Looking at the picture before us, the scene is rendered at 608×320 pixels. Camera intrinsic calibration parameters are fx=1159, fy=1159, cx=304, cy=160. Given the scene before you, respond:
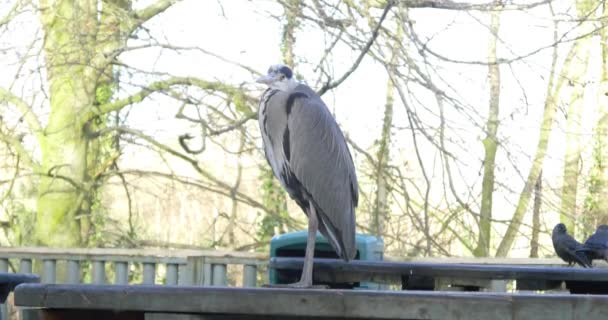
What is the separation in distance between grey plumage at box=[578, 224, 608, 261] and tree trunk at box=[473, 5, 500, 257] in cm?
369

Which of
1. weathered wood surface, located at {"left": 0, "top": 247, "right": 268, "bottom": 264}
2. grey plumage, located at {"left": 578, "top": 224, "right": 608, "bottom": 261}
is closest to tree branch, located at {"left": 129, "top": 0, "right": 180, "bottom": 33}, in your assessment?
weathered wood surface, located at {"left": 0, "top": 247, "right": 268, "bottom": 264}

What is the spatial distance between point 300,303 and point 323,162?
236 cm

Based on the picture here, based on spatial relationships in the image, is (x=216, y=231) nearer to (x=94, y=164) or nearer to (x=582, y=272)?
(x=94, y=164)

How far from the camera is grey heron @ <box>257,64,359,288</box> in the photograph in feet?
14.6

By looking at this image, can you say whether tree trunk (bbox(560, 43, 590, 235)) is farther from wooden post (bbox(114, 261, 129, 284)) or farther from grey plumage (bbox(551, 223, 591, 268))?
wooden post (bbox(114, 261, 129, 284))

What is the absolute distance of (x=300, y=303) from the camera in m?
2.15

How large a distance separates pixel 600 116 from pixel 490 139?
4941mm

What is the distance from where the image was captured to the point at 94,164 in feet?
42.5

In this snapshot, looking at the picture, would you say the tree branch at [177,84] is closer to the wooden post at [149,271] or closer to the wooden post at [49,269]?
the wooden post at [49,269]

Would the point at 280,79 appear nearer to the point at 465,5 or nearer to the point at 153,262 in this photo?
the point at 153,262

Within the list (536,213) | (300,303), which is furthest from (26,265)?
(300,303)

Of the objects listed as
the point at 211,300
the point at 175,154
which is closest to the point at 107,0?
the point at 175,154

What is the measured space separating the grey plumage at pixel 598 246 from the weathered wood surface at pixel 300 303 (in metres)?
4.11

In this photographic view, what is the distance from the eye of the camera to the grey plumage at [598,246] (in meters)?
6.10
